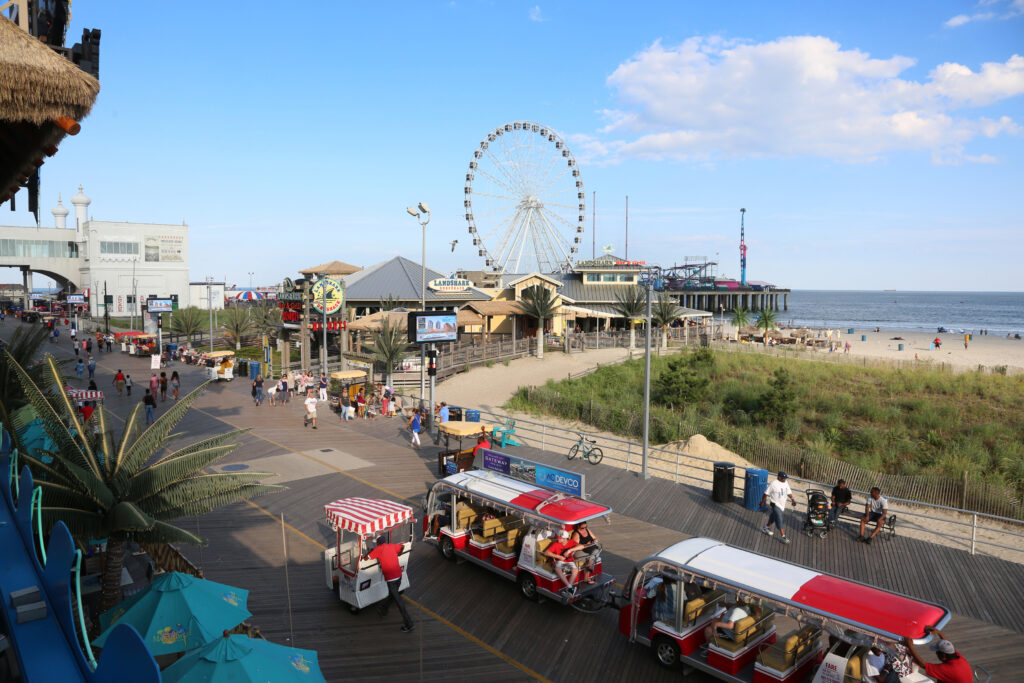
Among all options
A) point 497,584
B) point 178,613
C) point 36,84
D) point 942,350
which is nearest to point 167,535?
point 178,613

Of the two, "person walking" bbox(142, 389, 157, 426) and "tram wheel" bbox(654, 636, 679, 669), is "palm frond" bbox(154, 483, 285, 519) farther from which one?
"person walking" bbox(142, 389, 157, 426)

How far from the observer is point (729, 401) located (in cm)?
3441

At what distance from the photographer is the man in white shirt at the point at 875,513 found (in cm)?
1347

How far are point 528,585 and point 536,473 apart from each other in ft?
13.0

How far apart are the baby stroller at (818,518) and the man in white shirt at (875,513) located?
0.66 meters

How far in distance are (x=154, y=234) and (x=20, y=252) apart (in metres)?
17.3

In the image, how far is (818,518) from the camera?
13.9m

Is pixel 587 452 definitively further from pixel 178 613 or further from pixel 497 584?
pixel 178 613

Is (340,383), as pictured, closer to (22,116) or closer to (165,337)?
(22,116)

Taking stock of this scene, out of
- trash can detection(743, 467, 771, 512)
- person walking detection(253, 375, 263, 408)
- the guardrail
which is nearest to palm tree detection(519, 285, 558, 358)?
the guardrail

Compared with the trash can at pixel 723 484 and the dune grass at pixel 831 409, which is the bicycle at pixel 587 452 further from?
the dune grass at pixel 831 409

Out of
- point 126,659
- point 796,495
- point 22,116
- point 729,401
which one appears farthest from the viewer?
point 729,401

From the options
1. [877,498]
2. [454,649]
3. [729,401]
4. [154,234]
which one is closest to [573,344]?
[729,401]

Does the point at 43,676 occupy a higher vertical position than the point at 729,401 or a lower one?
higher
